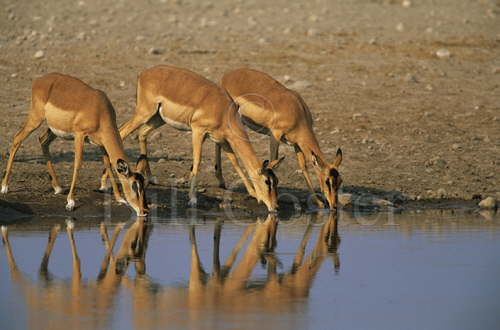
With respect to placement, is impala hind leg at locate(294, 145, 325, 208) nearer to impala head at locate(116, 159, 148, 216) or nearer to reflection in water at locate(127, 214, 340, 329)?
impala head at locate(116, 159, 148, 216)

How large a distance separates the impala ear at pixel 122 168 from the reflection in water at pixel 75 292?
1738 mm

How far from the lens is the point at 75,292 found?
8.44 meters

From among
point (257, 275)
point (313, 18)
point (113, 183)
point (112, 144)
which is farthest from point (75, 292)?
point (313, 18)

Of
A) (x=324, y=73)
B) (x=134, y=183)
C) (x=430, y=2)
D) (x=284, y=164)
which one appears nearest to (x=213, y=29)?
(x=324, y=73)

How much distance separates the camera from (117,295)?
27.5 ft

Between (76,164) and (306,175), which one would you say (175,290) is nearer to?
(76,164)

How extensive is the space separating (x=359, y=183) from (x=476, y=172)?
1.83 meters

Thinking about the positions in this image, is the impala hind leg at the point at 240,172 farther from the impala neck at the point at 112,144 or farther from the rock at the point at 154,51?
the rock at the point at 154,51

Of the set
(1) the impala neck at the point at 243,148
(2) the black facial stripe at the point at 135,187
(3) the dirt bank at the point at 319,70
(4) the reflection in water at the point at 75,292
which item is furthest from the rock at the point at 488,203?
(4) the reflection in water at the point at 75,292

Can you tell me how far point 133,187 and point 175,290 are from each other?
151 inches

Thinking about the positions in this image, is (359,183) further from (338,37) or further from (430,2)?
(430,2)

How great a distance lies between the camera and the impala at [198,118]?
13.1 meters

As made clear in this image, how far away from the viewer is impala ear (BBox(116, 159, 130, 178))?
Answer: 1245cm

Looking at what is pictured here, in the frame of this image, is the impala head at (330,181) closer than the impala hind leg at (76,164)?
No
